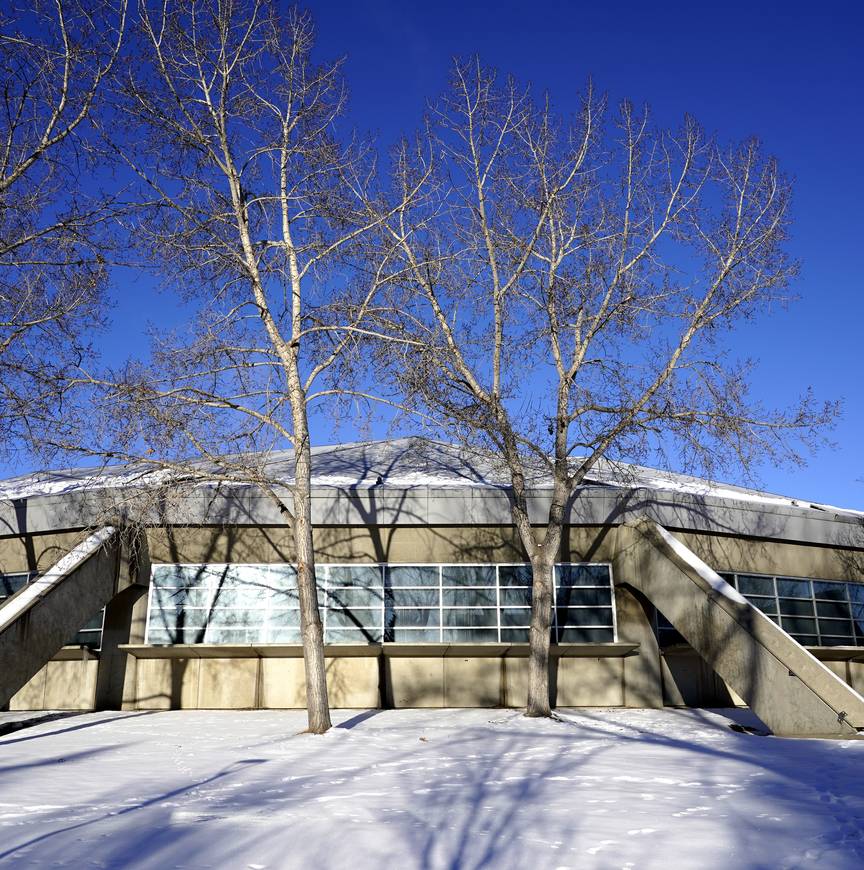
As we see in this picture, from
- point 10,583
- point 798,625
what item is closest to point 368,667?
point 10,583

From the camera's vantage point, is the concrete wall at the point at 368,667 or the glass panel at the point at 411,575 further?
the glass panel at the point at 411,575

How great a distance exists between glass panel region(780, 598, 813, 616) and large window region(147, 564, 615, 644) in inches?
160

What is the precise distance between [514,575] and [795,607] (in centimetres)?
639

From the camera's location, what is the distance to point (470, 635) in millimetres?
17875

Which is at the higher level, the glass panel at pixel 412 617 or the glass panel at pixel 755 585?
the glass panel at pixel 755 585

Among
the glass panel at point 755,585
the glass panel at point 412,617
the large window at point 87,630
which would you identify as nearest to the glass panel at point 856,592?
the glass panel at point 755,585

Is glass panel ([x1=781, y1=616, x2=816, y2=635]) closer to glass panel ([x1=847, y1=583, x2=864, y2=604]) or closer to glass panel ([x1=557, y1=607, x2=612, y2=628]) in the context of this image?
glass panel ([x1=847, y1=583, x2=864, y2=604])

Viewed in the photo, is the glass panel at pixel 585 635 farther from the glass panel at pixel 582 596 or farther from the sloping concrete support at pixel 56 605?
the sloping concrete support at pixel 56 605

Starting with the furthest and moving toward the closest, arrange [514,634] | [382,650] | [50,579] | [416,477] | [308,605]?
[416,477]
[514,634]
[382,650]
[50,579]
[308,605]

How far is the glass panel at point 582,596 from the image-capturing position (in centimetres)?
1812

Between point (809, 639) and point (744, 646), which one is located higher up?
point (809, 639)

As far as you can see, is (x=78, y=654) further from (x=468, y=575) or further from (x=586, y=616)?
(x=586, y=616)

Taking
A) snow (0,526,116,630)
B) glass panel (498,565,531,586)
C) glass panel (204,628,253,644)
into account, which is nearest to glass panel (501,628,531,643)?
glass panel (498,565,531,586)

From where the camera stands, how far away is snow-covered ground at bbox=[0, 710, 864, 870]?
19.1 ft
